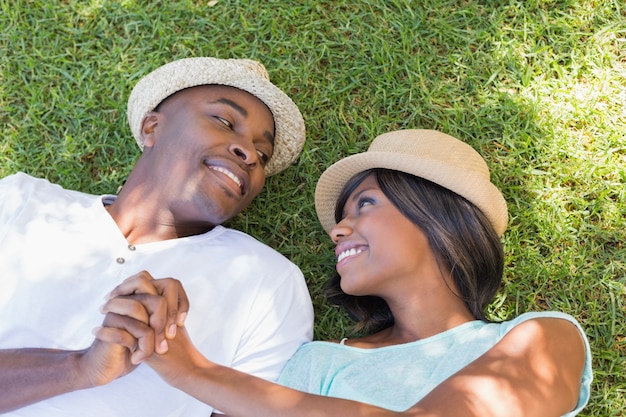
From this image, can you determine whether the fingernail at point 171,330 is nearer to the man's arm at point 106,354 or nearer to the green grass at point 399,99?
the man's arm at point 106,354

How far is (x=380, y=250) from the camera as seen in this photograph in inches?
136

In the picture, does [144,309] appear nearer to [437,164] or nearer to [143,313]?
[143,313]

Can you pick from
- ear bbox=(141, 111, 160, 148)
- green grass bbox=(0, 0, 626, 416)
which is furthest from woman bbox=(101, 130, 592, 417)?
ear bbox=(141, 111, 160, 148)

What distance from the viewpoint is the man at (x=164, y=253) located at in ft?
11.0

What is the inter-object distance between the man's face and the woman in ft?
1.83

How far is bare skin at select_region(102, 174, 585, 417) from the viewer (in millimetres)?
2879

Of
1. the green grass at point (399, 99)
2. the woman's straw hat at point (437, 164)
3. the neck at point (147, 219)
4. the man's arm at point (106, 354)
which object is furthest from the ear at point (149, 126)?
the man's arm at point (106, 354)

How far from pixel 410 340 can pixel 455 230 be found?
26.6 inches

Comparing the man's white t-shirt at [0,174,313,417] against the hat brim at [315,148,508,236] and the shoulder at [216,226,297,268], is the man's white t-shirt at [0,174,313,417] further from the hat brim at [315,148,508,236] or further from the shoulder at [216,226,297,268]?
the hat brim at [315,148,508,236]

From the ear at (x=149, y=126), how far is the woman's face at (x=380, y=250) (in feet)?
4.33

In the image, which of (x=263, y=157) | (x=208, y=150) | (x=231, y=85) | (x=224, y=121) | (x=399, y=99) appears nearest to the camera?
(x=208, y=150)

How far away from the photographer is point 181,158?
3.77 metres

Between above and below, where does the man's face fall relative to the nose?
above

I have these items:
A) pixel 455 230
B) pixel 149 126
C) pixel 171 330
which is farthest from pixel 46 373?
pixel 455 230
